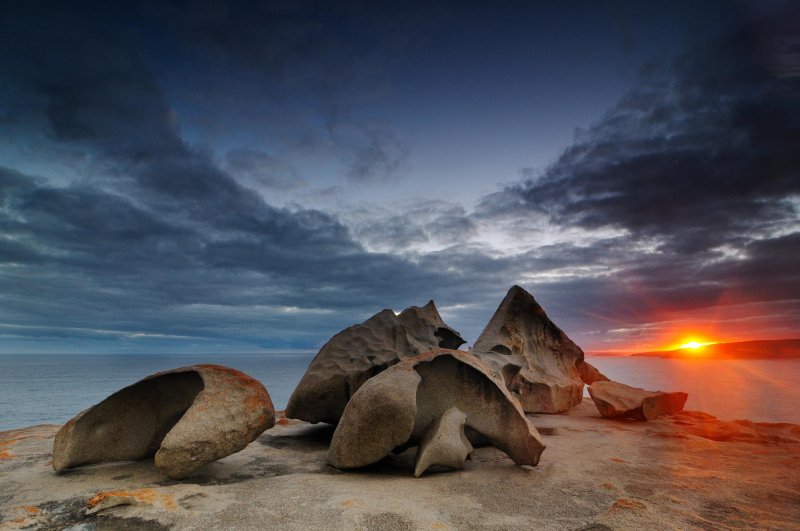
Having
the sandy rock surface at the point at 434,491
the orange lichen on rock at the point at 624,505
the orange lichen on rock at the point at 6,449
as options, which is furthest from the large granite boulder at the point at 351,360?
the orange lichen on rock at the point at 624,505

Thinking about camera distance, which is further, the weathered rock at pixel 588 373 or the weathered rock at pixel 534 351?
the weathered rock at pixel 588 373

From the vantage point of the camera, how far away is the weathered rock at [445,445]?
538cm

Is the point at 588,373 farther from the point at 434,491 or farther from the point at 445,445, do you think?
the point at 434,491

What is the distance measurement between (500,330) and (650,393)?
352 cm

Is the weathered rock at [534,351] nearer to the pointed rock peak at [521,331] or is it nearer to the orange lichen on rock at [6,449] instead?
the pointed rock peak at [521,331]

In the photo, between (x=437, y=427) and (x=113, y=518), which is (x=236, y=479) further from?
(x=437, y=427)

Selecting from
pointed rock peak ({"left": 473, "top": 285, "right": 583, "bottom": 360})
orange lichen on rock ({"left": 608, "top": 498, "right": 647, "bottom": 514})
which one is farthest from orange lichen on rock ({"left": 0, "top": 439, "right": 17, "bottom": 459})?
pointed rock peak ({"left": 473, "top": 285, "right": 583, "bottom": 360})

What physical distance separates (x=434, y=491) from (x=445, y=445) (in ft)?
2.86

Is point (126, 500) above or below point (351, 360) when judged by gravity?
below

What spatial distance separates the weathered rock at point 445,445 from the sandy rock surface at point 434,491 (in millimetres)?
164

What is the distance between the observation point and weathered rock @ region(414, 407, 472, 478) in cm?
538

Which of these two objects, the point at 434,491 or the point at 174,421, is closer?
the point at 434,491

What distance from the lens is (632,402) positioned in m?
9.73

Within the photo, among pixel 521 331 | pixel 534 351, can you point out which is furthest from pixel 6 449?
pixel 534 351
